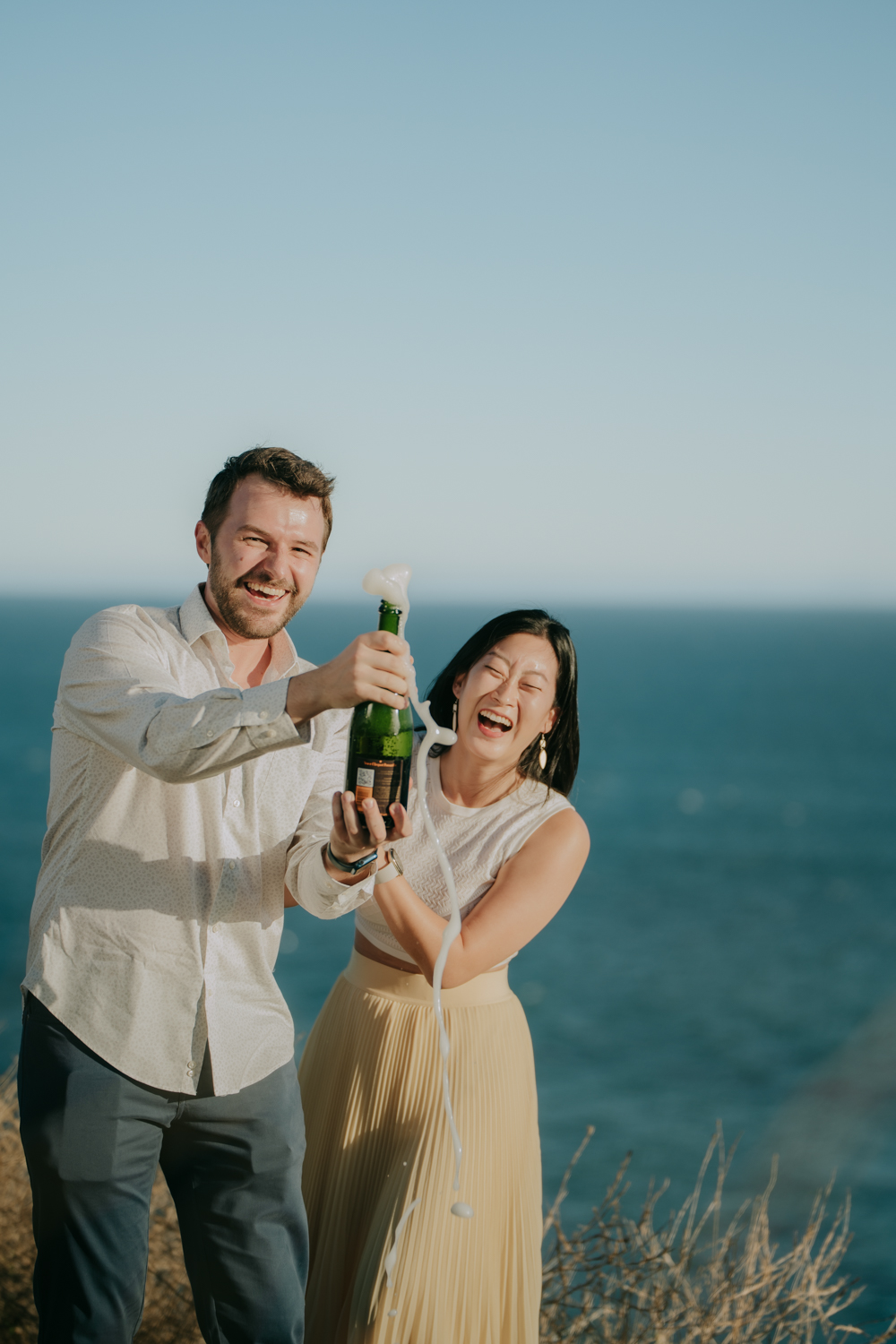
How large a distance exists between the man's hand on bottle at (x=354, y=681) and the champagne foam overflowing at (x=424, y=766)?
0.09 metres

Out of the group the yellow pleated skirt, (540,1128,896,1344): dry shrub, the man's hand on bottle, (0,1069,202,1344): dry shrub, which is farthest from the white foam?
the man's hand on bottle

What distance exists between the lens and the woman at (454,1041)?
3268mm

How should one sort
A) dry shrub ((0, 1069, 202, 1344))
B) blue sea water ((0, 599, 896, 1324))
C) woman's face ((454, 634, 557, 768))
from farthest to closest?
blue sea water ((0, 599, 896, 1324)) < dry shrub ((0, 1069, 202, 1344)) < woman's face ((454, 634, 557, 768))

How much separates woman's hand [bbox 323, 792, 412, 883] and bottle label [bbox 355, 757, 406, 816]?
23 mm

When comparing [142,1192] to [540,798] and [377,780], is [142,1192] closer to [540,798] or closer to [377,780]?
[377,780]

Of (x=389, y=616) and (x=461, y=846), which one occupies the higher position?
(x=389, y=616)

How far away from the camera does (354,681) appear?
2441 mm

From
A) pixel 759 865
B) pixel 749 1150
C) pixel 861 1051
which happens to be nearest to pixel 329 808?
pixel 749 1150

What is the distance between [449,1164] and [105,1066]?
1109 mm

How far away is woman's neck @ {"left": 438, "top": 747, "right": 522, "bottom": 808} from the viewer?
12.8 ft

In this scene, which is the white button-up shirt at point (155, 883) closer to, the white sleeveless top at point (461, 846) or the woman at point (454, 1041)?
the woman at point (454, 1041)

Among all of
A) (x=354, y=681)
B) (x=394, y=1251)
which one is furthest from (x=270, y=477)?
(x=394, y=1251)

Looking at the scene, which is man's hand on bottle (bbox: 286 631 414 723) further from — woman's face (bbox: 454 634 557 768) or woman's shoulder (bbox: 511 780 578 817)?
woman's shoulder (bbox: 511 780 578 817)

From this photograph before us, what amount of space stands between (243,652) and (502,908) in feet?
3.76
